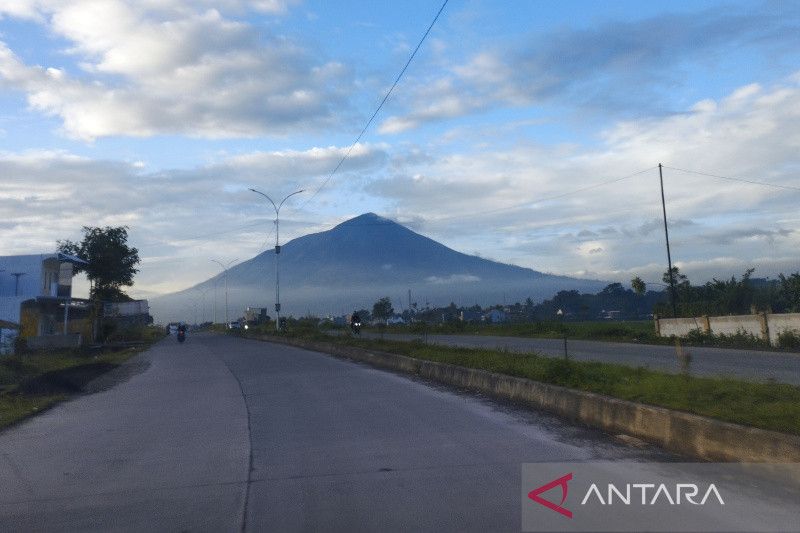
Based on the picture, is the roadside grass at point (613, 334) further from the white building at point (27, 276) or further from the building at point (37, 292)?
the white building at point (27, 276)

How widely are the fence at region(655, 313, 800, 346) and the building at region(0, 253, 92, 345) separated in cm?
3521

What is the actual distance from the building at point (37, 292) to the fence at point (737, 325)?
35.2 metres

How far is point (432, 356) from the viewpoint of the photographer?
72.6 feet

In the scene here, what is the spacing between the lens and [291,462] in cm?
891

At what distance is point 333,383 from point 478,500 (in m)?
11.8

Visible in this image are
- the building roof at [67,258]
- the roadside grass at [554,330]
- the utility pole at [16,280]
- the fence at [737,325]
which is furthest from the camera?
the building roof at [67,258]

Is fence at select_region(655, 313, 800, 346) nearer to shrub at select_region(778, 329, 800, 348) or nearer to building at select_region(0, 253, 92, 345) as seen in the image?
shrub at select_region(778, 329, 800, 348)

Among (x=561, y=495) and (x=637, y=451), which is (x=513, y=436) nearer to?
(x=637, y=451)

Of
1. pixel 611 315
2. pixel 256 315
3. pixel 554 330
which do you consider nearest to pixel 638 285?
pixel 554 330

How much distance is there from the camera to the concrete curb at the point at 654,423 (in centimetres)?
784

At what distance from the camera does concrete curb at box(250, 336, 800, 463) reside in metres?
7.84

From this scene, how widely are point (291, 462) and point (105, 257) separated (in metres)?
76.2

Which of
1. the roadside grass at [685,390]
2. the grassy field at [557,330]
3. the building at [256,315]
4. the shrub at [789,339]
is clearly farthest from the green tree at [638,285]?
the building at [256,315]

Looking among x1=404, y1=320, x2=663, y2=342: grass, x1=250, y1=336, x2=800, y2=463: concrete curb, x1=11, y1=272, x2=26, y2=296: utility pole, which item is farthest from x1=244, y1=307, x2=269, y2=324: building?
x1=250, y1=336, x2=800, y2=463: concrete curb
